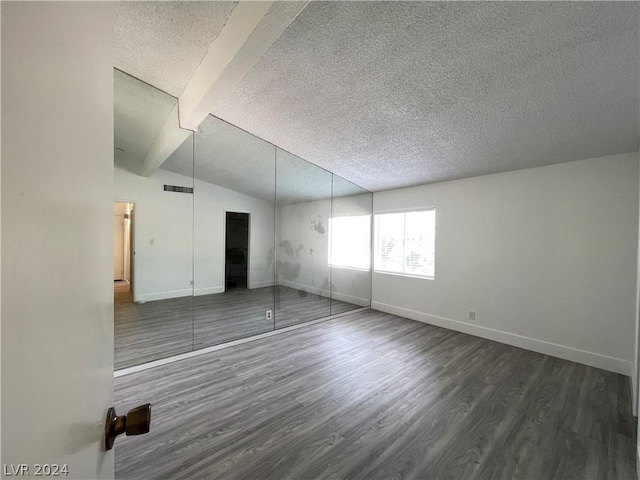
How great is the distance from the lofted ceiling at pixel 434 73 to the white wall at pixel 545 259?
1.20 feet

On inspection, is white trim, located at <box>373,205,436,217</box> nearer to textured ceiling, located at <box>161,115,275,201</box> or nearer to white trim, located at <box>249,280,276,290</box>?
textured ceiling, located at <box>161,115,275,201</box>

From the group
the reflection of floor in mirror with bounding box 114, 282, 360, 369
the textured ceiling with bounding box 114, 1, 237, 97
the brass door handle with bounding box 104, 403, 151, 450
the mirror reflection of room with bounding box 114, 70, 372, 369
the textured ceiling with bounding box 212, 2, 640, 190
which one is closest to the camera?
the brass door handle with bounding box 104, 403, 151, 450

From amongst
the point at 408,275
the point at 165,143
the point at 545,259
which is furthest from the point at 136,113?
the point at 545,259

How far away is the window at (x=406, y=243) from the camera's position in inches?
174

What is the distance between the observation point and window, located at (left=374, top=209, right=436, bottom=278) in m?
4.42

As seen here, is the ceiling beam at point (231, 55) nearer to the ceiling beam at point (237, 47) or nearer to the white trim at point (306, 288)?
the ceiling beam at point (237, 47)

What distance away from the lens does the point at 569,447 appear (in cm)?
181

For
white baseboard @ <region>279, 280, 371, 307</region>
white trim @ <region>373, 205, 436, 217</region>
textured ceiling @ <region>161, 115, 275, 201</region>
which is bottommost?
white baseboard @ <region>279, 280, 371, 307</region>

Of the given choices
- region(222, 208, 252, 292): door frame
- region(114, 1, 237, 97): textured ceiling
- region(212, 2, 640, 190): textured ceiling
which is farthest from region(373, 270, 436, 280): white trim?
region(114, 1, 237, 97): textured ceiling

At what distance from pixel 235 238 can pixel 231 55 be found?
2.74 metres

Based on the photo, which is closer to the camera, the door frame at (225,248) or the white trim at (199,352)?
the white trim at (199,352)

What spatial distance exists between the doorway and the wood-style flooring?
1228mm

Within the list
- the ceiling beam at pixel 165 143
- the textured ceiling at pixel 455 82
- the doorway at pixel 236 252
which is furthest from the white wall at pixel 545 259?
the ceiling beam at pixel 165 143

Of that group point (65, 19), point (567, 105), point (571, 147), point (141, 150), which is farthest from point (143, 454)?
point (571, 147)
